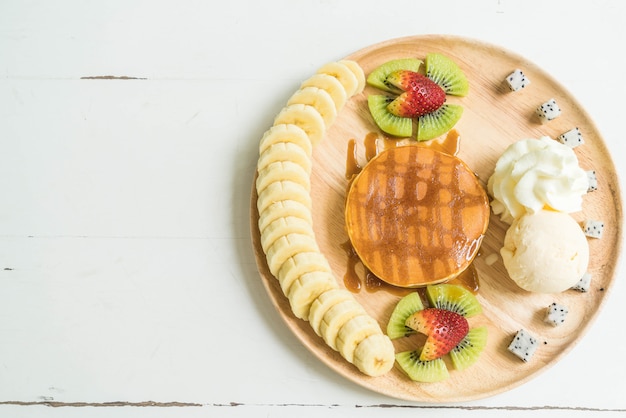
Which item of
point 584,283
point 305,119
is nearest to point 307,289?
point 305,119

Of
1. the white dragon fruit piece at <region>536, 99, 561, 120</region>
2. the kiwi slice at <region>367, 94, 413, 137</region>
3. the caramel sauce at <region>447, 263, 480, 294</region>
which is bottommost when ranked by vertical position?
the caramel sauce at <region>447, 263, 480, 294</region>

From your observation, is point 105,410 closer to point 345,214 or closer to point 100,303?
point 100,303

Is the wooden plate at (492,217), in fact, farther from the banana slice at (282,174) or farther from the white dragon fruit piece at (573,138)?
the banana slice at (282,174)

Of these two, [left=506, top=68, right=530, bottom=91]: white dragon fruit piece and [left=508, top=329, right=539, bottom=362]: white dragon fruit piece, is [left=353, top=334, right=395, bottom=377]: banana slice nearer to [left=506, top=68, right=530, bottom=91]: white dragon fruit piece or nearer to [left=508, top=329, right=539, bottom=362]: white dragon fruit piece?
[left=508, top=329, right=539, bottom=362]: white dragon fruit piece

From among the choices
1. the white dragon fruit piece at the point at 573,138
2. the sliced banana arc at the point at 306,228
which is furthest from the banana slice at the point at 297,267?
the white dragon fruit piece at the point at 573,138

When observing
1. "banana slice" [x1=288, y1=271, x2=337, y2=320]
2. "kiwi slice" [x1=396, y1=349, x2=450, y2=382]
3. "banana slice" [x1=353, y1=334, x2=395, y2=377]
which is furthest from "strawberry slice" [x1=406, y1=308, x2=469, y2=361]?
"banana slice" [x1=288, y1=271, x2=337, y2=320]

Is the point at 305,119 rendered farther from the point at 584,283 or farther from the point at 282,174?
the point at 584,283
